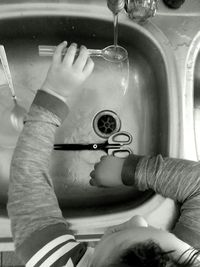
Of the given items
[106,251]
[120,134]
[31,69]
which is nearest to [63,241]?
[106,251]

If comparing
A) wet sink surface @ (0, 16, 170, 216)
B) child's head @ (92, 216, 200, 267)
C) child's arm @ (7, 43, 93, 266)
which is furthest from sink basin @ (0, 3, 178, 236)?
child's head @ (92, 216, 200, 267)

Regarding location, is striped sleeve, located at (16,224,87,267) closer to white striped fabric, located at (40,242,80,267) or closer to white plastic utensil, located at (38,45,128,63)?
white striped fabric, located at (40,242,80,267)

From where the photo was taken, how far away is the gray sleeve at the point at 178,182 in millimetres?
687

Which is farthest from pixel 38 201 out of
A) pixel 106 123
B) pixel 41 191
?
pixel 106 123

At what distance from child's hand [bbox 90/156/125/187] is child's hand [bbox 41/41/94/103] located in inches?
6.5

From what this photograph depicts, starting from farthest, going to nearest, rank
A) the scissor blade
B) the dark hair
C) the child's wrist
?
the scissor blade, the child's wrist, the dark hair

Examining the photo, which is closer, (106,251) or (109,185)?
(106,251)

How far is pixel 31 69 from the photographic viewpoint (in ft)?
2.87

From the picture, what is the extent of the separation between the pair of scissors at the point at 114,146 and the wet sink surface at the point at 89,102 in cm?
3

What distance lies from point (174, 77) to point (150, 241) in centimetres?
40

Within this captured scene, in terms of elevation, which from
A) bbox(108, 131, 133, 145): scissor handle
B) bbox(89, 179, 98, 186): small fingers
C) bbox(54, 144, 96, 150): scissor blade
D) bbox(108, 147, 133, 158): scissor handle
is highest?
bbox(108, 131, 133, 145): scissor handle

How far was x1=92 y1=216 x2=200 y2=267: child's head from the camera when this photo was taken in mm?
450

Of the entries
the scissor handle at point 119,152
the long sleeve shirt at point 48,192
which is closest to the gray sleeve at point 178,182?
the long sleeve shirt at point 48,192

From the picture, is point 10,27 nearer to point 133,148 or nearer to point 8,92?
point 8,92
